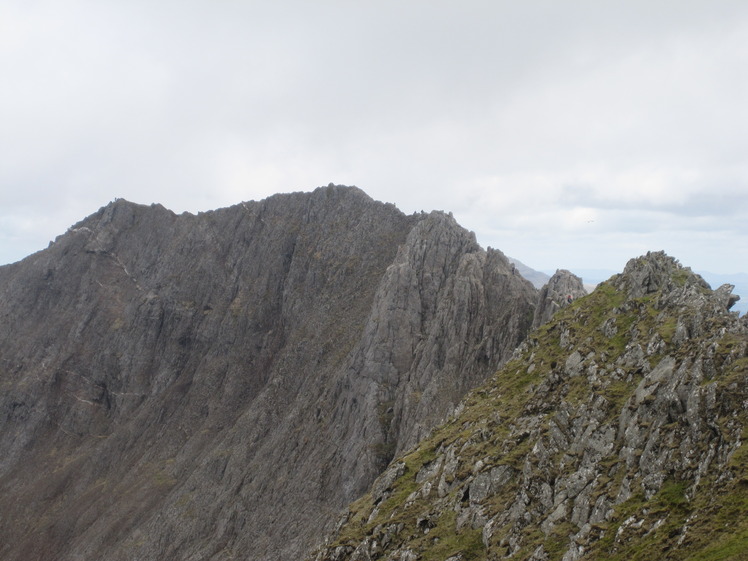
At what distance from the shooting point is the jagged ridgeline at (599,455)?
2564 centimetres

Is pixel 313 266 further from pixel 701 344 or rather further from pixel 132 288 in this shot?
pixel 701 344

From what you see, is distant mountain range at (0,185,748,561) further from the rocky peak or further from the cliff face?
the cliff face

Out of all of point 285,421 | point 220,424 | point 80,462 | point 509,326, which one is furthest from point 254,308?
point 509,326

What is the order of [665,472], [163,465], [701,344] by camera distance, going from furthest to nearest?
[163,465] < [701,344] < [665,472]

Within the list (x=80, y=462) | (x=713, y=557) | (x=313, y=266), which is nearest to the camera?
(x=713, y=557)

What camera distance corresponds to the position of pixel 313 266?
14725 centimetres

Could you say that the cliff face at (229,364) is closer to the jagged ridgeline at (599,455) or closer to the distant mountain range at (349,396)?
the distant mountain range at (349,396)

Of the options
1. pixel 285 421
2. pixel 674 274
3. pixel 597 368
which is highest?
pixel 674 274

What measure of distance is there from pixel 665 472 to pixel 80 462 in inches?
5385

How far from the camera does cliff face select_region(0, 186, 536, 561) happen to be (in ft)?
331

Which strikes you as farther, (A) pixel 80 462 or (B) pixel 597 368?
(A) pixel 80 462

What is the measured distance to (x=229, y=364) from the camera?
144125 mm

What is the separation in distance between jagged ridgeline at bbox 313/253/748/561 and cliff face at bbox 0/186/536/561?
44129 mm

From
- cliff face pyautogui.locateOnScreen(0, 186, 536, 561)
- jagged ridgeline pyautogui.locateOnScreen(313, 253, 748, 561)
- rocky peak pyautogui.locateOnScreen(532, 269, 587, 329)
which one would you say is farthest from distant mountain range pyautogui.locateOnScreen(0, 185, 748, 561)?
cliff face pyautogui.locateOnScreen(0, 186, 536, 561)
